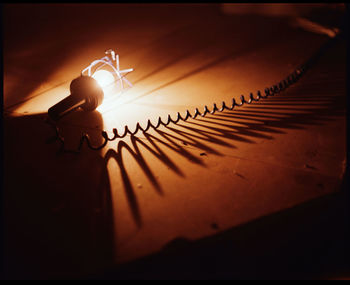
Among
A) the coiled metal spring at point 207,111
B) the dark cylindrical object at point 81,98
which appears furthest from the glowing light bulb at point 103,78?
the coiled metal spring at point 207,111

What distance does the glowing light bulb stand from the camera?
118 inches

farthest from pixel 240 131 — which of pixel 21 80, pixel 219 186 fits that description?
pixel 21 80

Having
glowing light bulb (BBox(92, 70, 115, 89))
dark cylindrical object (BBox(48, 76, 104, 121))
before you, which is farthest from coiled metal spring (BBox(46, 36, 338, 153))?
glowing light bulb (BBox(92, 70, 115, 89))

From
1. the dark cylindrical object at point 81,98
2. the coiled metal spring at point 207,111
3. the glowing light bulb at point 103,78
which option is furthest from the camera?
the glowing light bulb at point 103,78

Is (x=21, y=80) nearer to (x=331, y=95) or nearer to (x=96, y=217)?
(x=96, y=217)

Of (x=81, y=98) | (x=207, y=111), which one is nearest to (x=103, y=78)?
(x=81, y=98)

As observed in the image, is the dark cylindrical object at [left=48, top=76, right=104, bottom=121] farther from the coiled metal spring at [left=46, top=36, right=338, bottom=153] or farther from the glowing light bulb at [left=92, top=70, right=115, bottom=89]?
the glowing light bulb at [left=92, top=70, right=115, bottom=89]

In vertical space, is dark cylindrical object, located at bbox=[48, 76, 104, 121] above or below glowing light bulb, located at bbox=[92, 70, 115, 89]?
below

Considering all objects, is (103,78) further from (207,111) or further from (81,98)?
(207,111)

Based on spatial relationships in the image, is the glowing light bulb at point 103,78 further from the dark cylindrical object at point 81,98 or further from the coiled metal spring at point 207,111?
the coiled metal spring at point 207,111

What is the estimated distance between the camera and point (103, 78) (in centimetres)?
302

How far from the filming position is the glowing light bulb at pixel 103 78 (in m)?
2.99

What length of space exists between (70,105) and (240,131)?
1.64 meters

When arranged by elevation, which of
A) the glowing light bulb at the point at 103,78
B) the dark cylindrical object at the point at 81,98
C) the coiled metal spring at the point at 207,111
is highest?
the glowing light bulb at the point at 103,78
